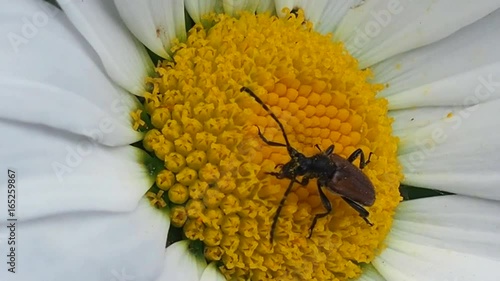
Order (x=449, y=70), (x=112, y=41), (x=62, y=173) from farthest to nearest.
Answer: (x=449, y=70) → (x=112, y=41) → (x=62, y=173)

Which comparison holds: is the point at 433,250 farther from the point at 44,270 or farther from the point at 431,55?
the point at 44,270

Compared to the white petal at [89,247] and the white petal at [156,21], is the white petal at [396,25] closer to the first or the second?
the white petal at [156,21]

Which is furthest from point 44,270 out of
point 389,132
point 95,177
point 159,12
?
point 389,132

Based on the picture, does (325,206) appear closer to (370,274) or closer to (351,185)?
(351,185)

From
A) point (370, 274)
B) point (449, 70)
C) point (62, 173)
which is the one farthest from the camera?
point (449, 70)

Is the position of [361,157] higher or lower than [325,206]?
higher

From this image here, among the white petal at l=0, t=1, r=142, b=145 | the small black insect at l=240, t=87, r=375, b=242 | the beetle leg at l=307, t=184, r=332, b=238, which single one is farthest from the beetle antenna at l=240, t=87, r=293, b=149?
the white petal at l=0, t=1, r=142, b=145

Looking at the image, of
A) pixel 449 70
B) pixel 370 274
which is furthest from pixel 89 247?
pixel 449 70

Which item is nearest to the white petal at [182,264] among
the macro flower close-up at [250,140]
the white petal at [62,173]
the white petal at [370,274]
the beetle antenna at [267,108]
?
the macro flower close-up at [250,140]
